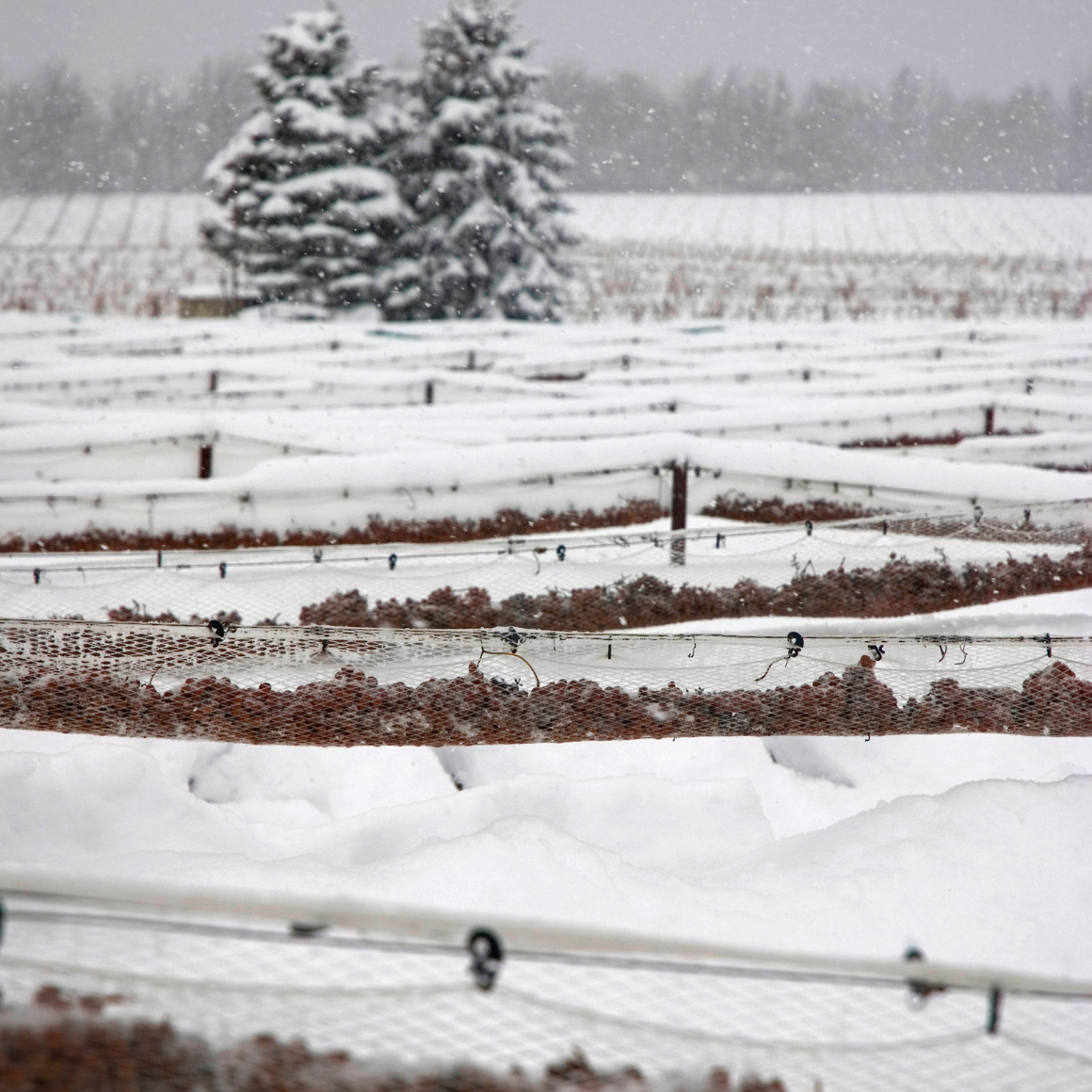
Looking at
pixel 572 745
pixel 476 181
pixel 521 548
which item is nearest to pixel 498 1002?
pixel 572 745

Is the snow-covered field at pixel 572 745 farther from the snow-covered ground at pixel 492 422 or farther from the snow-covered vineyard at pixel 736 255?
the snow-covered vineyard at pixel 736 255

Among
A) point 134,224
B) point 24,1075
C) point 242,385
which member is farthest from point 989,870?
point 134,224

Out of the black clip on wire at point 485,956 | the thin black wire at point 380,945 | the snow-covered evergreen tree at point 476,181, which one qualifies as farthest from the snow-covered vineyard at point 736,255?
the black clip on wire at point 485,956

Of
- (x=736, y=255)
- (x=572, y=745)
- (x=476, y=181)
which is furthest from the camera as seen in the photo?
(x=736, y=255)

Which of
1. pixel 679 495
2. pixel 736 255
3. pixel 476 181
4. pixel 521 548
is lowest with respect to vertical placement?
pixel 521 548

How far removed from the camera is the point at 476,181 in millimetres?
19719

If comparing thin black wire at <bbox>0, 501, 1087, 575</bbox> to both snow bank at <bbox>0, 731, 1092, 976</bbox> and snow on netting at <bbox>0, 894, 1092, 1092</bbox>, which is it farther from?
snow on netting at <bbox>0, 894, 1092, 1092</bbox>

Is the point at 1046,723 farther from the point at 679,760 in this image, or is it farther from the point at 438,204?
the point at 438,204

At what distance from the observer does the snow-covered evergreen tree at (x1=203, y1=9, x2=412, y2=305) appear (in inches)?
774

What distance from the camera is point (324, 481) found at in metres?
7.47

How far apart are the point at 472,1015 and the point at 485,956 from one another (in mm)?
484

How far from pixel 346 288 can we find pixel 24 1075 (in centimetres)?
1927

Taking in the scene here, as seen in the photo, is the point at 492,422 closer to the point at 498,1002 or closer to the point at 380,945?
the point at 498,1002

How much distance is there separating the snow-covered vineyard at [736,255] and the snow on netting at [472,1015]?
65.3ft
